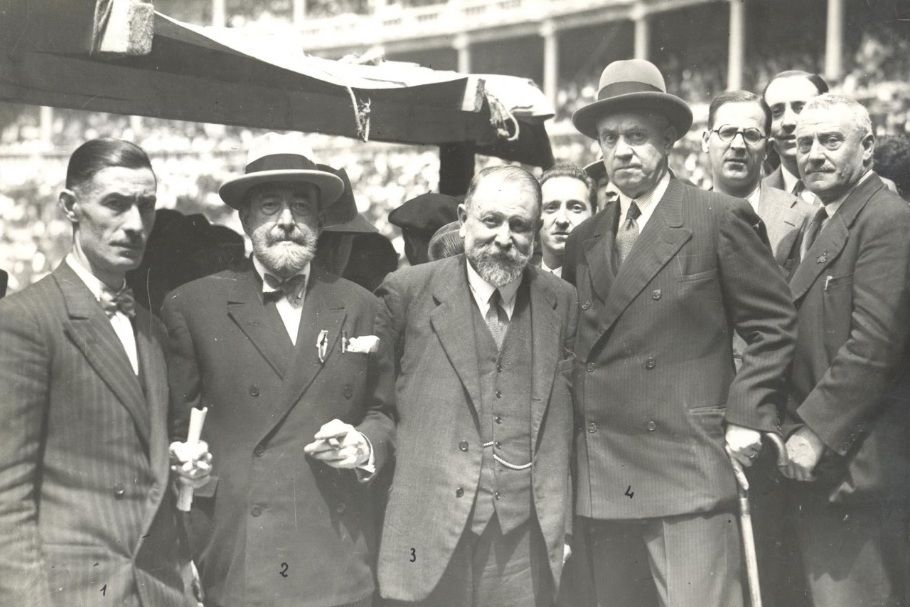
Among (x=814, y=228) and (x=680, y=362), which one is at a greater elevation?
(x=814, y=228)

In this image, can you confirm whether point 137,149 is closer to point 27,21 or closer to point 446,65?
point 27,21

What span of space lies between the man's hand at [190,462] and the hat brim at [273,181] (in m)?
0.98

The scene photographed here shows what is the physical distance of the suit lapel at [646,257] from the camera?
11.3ft

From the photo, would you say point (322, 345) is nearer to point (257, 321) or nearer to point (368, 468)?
point (257, 321)

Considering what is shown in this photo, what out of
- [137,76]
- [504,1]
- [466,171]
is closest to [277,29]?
[504,1]

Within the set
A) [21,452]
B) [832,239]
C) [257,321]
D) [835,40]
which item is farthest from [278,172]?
[835,40]

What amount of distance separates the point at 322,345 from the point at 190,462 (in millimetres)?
634

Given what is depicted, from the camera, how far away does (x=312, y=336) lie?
3.20m

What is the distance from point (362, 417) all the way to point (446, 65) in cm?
882

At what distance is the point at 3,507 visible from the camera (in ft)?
8.16

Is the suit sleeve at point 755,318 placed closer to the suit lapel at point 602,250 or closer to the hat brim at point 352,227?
the suit lapel at point 602,250

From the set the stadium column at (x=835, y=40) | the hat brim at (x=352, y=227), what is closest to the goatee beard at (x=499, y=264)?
the hat brim at (x=352, y=227)

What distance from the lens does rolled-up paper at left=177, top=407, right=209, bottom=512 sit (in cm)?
290

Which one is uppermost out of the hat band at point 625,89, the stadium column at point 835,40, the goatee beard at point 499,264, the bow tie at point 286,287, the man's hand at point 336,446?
the stadium column at point 835,40
